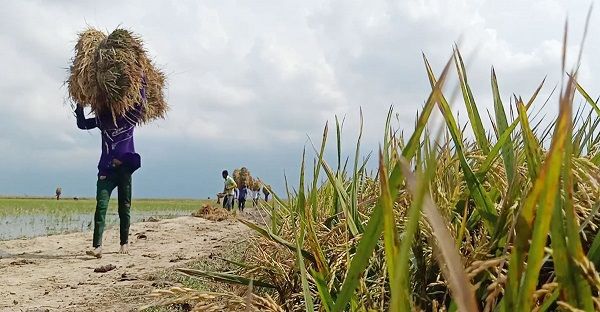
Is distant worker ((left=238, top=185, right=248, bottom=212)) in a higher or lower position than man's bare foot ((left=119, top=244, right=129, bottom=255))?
higher

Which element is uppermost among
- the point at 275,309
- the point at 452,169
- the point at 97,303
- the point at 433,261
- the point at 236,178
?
the point at 236,178

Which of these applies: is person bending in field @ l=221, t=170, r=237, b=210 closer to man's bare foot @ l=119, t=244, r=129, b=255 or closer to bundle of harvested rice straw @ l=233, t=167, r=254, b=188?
bundle of harvested rice straw @ l=233, t=167, r=254, b=188

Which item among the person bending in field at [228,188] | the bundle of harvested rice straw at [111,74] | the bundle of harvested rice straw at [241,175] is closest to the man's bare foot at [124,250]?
the bundle of harvested rice straw at [111,74]

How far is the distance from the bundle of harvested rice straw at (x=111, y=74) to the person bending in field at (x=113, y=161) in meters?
0.13

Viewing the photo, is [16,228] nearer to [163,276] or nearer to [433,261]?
[163,276]

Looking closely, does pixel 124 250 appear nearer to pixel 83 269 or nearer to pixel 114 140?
pixel 83 269

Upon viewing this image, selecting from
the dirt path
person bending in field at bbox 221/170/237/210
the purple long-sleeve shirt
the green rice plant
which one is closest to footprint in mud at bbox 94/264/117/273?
the dirt path

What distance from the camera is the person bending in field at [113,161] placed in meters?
6.39

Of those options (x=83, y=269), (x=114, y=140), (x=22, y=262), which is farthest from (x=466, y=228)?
(x=22, y=262)

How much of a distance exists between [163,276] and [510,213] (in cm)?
423

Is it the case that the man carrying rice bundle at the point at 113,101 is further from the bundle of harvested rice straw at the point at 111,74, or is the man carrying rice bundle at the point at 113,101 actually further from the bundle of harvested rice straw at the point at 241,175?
the bundle of harvested rice straw at the point at 241,175

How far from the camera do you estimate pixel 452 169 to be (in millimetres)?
1410

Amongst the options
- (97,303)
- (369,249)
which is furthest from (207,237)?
(369,249)

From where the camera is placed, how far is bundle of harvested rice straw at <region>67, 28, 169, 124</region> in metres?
6.57
